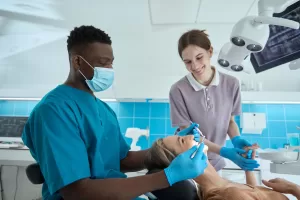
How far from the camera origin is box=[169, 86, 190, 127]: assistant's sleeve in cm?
154

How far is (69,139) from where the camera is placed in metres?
0.89

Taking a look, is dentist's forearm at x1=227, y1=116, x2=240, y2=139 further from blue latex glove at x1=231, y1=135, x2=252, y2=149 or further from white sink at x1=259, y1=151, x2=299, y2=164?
white sink at x1=259, y1=151, x2=299, y2=164

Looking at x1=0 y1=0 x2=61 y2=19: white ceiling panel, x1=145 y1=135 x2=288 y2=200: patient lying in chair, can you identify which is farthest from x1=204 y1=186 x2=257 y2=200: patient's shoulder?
x1=0 y1=0 x2=61 y2=19: white ceiling panel

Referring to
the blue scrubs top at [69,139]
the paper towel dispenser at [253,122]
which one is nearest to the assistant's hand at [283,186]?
the blue scrubs top at [69,139]

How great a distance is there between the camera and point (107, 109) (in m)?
1.29

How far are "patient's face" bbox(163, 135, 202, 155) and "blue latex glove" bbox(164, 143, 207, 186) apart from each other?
9.3 inches

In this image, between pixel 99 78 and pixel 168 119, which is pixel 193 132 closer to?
pixel 99 78

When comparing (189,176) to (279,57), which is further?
(279,57)

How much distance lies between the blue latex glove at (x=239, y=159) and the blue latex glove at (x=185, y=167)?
1.52 ft

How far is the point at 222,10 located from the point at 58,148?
2085 mm

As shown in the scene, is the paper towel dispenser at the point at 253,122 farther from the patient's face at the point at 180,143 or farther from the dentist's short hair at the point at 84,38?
the dentist's short hair at the point at 84,38

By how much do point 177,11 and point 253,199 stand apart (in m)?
1.92

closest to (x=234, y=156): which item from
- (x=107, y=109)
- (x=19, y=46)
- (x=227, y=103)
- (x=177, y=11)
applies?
(x=227, y=103)

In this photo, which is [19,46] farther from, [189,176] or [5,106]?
[189,176]
